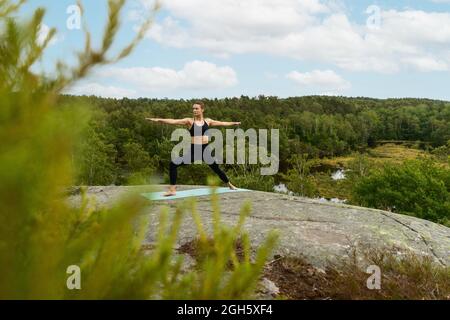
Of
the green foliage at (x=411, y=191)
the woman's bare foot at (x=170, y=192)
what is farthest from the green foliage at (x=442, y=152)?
the woman's bare foot at (x=170, y=192)

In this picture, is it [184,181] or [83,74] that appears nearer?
[83,74]

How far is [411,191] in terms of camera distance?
4306cm

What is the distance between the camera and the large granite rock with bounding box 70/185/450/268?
23.7 ft

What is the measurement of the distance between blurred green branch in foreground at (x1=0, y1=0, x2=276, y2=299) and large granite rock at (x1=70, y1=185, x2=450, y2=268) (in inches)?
170

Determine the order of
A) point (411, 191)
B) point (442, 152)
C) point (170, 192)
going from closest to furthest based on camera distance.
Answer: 1. point (170, 192)
2. point (411, 191)
3. point (442, 152)

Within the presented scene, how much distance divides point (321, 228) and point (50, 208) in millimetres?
6866

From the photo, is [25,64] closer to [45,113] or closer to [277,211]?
[45,113]

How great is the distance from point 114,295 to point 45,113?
90cm

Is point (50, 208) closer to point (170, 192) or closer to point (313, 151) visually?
point (170, 192)

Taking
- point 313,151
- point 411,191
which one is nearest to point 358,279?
point 411,191

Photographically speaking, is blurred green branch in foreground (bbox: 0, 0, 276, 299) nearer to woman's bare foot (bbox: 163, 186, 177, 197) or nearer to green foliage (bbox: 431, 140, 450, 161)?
woman's bare foot (bbox: 163, 186, 177, 197)

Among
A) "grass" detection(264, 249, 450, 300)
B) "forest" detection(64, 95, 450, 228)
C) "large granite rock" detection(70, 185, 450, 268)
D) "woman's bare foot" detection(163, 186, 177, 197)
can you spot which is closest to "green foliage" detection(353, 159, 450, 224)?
"forest" detection(64, 95, 450, 228)
